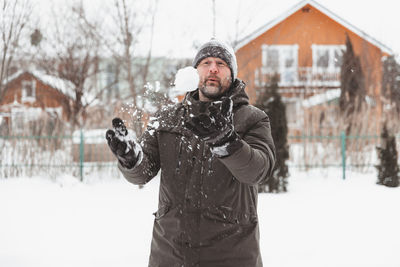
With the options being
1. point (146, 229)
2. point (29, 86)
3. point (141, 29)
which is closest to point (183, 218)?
point (146, 229)

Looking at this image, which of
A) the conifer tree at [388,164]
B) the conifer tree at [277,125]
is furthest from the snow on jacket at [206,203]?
the conifer tree at [388,164]

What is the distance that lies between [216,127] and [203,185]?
0.43 meters

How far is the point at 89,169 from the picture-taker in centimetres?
1002

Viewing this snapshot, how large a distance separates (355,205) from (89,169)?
610 centimetres

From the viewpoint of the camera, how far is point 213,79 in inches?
73.7

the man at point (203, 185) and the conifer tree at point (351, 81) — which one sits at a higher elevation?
the conifer tree at point (351, 81)

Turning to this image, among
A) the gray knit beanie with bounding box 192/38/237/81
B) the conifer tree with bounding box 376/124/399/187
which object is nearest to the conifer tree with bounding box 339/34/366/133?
the conifer tree with bounding box 376/124/399/187

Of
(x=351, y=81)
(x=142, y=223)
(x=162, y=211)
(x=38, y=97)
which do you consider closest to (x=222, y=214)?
(x=162, y=211)

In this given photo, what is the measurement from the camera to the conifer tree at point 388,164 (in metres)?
8.87

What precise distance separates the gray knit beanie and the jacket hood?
2.7 inches

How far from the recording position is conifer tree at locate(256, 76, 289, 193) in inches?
339

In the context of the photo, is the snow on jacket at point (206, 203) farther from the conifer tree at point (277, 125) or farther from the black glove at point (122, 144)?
the conifer tree at point (277, 125)

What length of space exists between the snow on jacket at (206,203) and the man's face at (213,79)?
2.9 inches

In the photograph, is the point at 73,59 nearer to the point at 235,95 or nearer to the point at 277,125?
the point at 277,125
